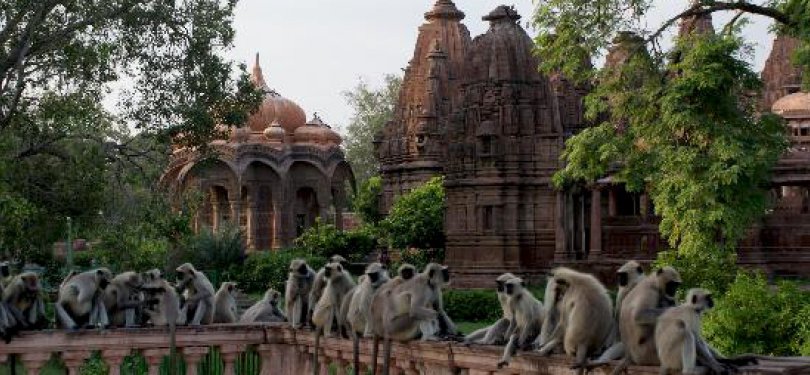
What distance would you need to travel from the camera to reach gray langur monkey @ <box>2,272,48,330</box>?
431 inches

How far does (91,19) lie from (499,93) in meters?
14.7

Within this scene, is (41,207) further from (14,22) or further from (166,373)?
(166,373)

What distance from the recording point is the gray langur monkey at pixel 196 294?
11.9 meters

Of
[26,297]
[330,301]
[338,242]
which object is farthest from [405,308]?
[338,242]

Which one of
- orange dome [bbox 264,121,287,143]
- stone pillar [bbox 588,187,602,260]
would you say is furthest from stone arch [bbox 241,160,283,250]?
stone pillar [bbox 588,187,602,260]

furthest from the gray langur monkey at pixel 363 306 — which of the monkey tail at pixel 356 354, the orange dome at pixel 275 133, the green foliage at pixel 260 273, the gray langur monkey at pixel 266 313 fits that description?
the orange dome at pixel 275 133

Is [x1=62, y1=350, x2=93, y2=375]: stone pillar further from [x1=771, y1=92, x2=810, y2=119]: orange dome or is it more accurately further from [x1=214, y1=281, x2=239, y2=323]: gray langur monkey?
[x1=771, y1=92, x2=810, y2=119]: orange dome

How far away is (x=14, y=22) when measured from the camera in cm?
1534

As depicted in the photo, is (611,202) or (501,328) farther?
(611,202)

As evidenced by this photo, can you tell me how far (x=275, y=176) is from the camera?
1761 inches

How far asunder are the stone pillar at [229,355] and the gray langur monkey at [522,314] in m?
3.21

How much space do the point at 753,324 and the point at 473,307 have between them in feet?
33.2

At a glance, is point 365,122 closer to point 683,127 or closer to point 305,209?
point 305,209

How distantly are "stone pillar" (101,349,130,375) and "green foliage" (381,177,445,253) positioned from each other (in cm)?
2337
